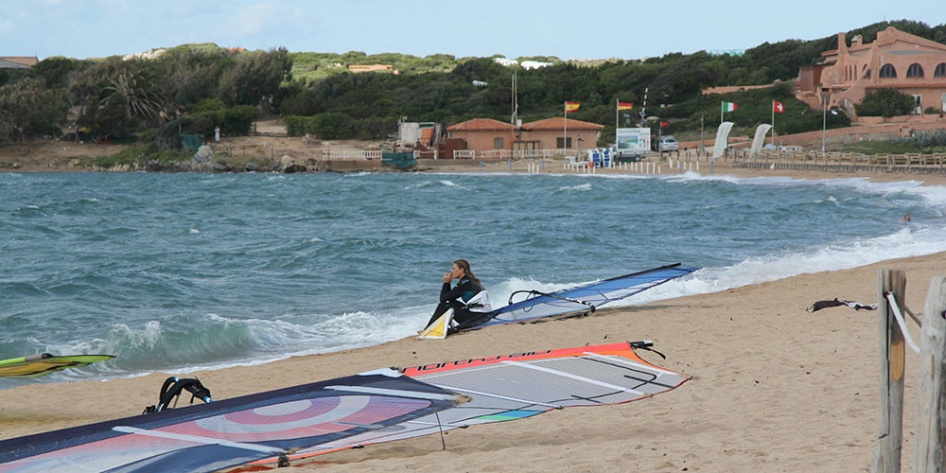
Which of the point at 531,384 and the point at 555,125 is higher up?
the point at 555,125

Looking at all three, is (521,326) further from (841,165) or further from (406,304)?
(841,165)

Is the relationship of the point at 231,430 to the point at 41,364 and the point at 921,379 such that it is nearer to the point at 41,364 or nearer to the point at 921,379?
the point at 41,364

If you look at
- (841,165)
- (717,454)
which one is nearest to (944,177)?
(841,165)

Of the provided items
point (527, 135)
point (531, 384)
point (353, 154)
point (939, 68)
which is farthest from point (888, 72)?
point (531, 384)

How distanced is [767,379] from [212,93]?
80.2m

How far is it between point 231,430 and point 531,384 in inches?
83.6

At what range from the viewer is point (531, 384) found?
6.84 metres

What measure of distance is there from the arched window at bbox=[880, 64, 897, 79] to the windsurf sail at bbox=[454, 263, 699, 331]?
197 ft

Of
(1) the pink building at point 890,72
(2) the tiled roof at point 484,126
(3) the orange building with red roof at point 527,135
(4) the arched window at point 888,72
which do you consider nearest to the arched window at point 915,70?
(1) the pink building at point 890,72

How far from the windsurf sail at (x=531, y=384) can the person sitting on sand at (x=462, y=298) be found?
135 inches

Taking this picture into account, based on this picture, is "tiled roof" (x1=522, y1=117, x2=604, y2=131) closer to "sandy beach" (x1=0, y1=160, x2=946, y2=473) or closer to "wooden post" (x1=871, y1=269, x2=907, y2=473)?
"sandy beach" (x1=0, y1=160, x2=946, y2=473)

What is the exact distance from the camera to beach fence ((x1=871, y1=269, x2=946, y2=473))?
3508 millimetres

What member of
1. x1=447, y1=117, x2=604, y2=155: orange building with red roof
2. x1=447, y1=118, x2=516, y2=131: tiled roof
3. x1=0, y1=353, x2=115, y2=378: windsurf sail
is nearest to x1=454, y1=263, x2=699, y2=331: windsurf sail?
x1=0, y1=353, x2=115, y2=378: windsurf sail

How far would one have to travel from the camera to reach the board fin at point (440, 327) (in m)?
10.7
